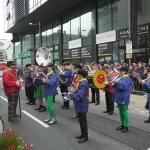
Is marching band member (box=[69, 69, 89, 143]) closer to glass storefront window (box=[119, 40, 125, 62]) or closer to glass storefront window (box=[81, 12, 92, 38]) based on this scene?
glass storefront window (box=[119, 40, 125, 62])

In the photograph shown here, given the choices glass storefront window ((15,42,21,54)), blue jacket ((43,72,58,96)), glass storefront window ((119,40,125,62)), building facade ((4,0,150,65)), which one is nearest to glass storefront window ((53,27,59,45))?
building facade ((4,0,150,65))

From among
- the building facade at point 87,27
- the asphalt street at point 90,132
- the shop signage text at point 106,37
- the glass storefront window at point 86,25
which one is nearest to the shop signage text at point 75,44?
the building facade at point 87,27

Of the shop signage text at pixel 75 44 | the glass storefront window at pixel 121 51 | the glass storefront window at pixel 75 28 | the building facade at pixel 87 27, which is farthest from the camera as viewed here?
the glass storefront window at pixel 75 28

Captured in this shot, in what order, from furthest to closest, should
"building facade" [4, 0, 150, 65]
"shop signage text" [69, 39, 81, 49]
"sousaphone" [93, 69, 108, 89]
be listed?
"shop signage text" [69, 39, 81, 49] → "building facade" [4, 0, 150, 65] → "sousaphone" [93, 69, 108, 89]

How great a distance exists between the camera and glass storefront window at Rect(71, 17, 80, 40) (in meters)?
26.4

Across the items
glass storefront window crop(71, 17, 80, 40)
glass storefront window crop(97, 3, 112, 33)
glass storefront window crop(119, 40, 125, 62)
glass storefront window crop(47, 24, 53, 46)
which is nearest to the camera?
glass storefront window crop(119, 40, 125, 62)

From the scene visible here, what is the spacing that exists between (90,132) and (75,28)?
71.6 ft

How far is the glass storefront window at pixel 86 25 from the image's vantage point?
2411 centimetres

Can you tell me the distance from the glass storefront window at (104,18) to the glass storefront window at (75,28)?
4014 millimetres

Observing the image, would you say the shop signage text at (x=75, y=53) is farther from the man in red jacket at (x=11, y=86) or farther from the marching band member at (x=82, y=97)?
the marching band member at (x=82, y=97)

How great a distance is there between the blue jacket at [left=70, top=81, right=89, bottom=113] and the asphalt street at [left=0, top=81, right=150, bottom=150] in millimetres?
819

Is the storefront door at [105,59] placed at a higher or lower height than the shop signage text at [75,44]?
lower

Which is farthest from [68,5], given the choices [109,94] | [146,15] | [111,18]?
[109,94]

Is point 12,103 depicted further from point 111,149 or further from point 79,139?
point 111,149
